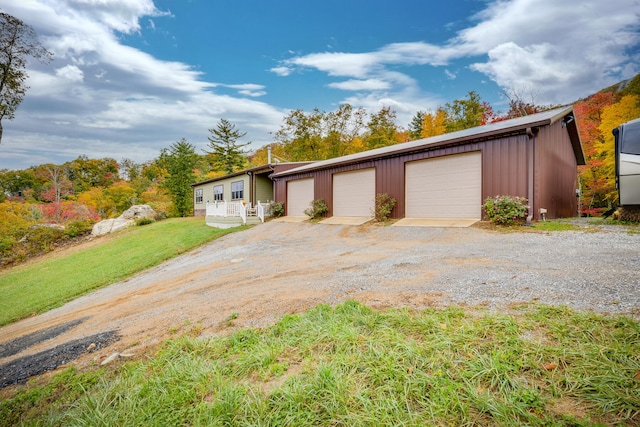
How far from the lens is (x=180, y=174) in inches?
975

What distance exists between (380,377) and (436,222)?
8.24 m

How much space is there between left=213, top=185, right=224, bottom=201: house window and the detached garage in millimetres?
12839

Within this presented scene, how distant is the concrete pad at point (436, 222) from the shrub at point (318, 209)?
427 cm

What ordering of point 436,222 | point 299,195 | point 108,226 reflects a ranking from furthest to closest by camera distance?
1. point 108,226
2. point 299,195
3. point 436,222

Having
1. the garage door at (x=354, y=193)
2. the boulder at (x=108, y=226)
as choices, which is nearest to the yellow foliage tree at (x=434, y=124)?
the garage door at (x=354, y=193)

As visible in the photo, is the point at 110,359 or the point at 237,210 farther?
the point at 237,210

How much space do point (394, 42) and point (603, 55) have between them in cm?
1482

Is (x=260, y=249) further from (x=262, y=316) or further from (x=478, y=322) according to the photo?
(x=478, y=322)

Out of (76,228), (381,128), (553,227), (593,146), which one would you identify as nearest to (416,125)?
(381,128)

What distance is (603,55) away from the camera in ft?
63.0

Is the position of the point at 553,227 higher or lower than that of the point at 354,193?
lower

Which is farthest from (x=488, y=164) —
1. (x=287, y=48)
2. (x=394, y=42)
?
(x=287, y=48)

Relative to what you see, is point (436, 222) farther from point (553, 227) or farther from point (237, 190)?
point (237, 190)

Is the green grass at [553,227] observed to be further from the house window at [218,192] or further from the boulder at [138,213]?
the boulder at [138,213]
